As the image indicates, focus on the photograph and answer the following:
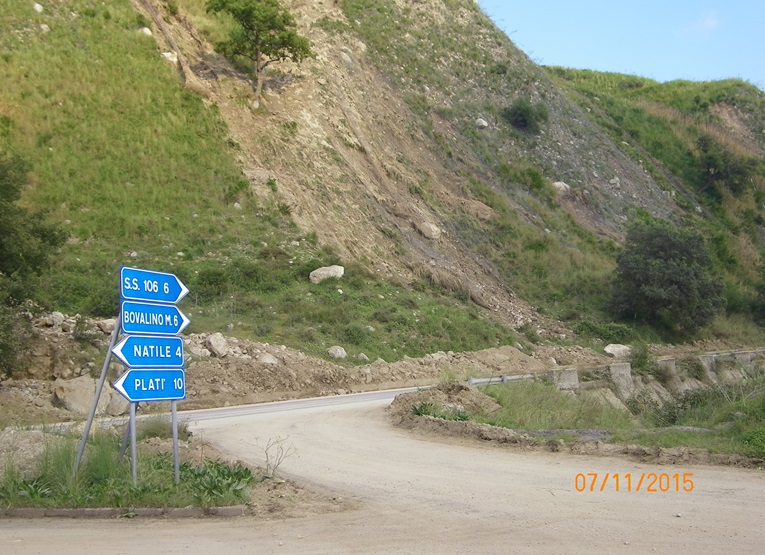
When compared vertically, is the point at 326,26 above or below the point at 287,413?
above

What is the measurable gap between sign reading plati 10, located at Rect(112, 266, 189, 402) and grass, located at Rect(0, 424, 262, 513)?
0.96m

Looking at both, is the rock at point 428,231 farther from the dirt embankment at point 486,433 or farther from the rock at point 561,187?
the dirt embankment at point 486,433

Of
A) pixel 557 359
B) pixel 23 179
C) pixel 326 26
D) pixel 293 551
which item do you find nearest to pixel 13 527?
pixel 293 551

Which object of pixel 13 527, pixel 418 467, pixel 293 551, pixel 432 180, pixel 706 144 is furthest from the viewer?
pixel 706 144

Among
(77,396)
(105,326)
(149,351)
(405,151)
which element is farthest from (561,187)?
(149,351)

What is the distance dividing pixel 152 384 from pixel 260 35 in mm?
31985

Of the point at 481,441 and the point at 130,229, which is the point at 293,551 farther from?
the point at 130,229

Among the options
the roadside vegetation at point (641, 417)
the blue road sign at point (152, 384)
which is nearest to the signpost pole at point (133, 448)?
the blue road sign at point (152, 384)

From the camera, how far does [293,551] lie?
6.77 metres

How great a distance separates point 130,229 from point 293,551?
24.5 m

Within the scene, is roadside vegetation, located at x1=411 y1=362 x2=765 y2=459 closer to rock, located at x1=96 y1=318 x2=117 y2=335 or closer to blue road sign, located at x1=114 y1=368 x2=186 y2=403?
blue road sign, located at x1=114 y1=368 x2=186 y2=403

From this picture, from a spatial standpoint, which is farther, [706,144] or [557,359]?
[706,144]

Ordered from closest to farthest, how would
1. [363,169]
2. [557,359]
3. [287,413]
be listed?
1. [287,413]
2. [557,359]
3. [363,169]

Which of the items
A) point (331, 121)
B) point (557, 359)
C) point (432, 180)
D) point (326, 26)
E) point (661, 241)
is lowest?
point (557, 359)
